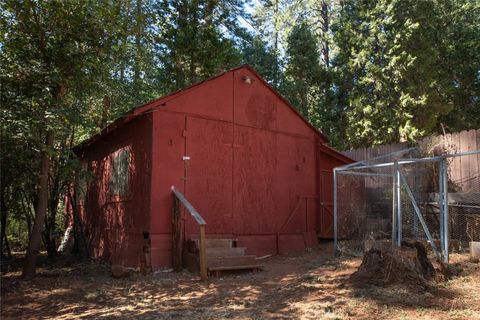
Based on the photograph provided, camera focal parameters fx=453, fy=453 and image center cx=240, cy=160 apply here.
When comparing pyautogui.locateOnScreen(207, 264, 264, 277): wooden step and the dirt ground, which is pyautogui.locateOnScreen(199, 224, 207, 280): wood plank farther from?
pyautogui.locateOnScreen(207, 264, 264, 277): wooden step

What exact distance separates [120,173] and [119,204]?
74 cm

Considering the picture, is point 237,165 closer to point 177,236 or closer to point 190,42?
point 177,236

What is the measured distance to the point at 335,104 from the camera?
19.5 m

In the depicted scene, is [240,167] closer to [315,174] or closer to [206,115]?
[206,115]

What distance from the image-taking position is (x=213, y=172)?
10.4m

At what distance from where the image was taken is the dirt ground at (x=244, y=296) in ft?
18.5

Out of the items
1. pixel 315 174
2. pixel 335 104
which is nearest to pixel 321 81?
pixel 335 104

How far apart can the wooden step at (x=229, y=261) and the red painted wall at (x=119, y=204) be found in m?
1.64

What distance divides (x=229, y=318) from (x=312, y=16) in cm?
2298

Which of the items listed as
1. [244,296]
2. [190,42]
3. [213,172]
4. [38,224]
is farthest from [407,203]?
[190,42]

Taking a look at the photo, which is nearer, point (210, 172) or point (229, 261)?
point (229, 261)

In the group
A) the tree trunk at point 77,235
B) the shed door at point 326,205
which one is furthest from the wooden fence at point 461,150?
the tree trunk at point 77,235

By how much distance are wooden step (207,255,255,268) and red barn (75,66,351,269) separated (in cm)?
120

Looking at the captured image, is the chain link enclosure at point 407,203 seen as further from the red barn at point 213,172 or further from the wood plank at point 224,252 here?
the wood plank at point 224,252
